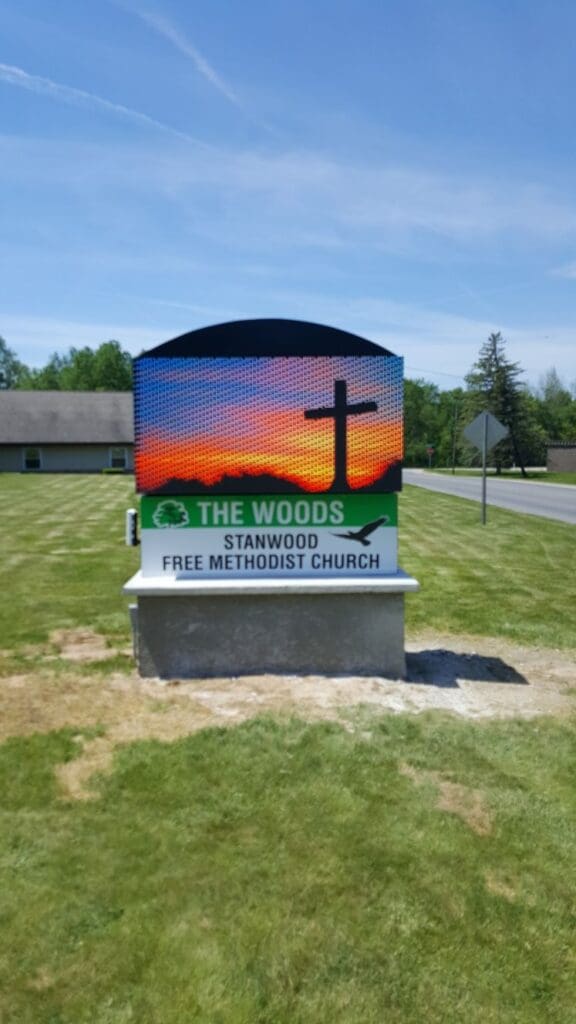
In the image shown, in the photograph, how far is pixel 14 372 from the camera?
12131 centimetres

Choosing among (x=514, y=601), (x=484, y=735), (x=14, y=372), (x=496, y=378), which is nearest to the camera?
(x=484, y=735)

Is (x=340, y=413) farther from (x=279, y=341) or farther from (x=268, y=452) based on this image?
(x=279, y=341)

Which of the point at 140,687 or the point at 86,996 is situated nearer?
the point at 86,996

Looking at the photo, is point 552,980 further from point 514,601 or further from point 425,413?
point 425,413

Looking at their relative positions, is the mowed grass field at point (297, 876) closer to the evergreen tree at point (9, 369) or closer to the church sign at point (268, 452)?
the church sign at point (268, 452)

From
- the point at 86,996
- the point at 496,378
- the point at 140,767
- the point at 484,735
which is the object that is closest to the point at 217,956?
the point at 86,996

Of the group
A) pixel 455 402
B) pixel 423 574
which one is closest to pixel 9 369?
pixel 455 402

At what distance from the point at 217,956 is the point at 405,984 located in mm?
741

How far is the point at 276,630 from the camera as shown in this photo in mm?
6199

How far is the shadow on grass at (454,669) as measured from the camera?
6.22 m

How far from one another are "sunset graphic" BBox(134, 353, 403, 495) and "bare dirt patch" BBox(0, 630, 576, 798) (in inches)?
66.7

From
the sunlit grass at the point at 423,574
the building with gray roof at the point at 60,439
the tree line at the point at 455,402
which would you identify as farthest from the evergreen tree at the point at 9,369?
the sunlit grass at the point at 423,574

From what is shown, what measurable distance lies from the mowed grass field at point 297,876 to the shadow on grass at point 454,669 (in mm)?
1037

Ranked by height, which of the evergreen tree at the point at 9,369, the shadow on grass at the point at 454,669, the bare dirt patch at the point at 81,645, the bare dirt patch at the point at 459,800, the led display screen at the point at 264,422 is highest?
the evergreen tree at the point at 9,369
